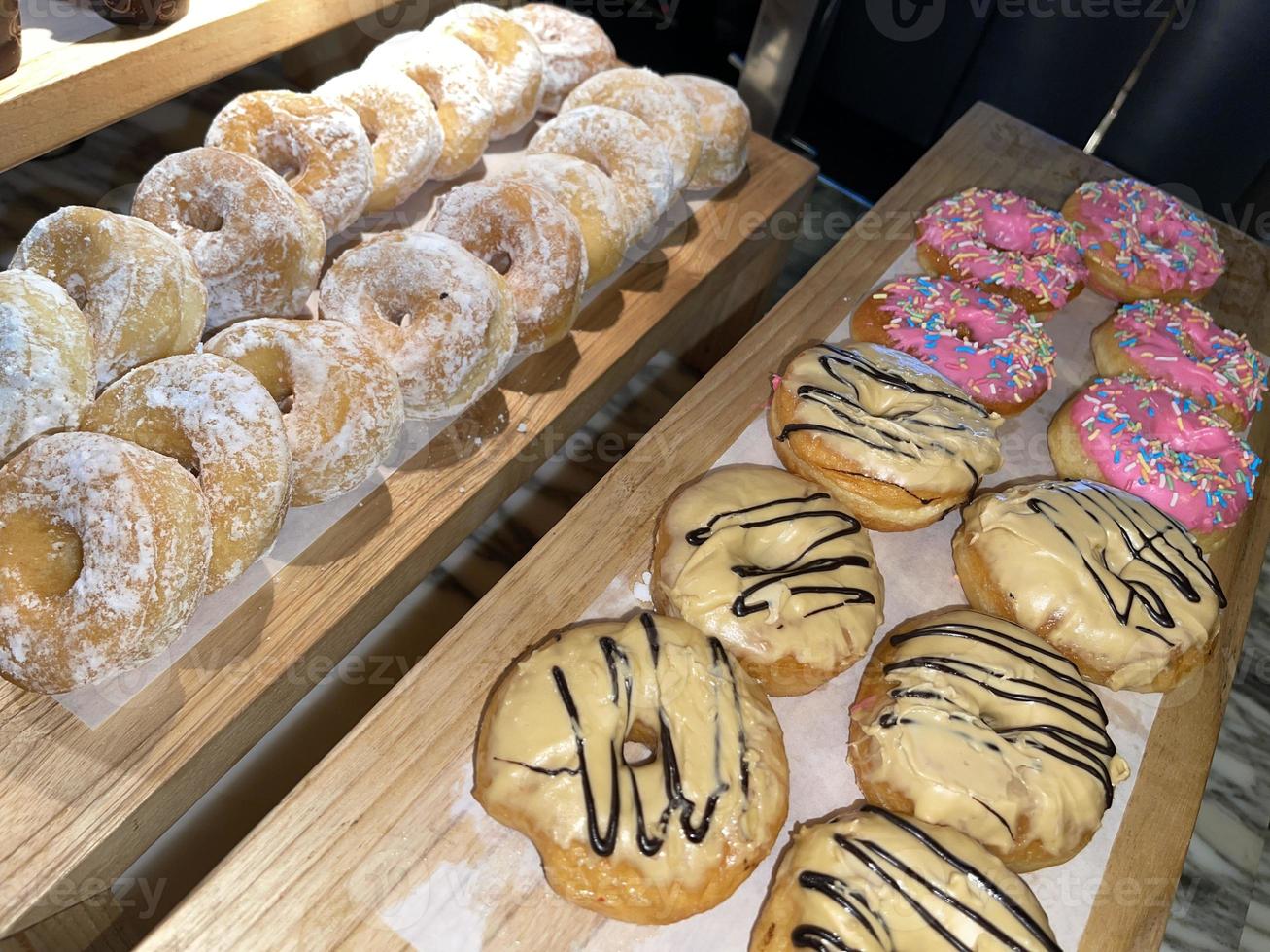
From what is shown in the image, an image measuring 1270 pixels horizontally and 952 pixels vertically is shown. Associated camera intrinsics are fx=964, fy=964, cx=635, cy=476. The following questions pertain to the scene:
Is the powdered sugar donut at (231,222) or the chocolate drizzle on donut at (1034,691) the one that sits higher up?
the powdered sugar donut at (231,222)

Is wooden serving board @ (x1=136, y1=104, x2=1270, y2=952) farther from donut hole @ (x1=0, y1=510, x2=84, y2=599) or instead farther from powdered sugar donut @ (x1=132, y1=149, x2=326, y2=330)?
powdered sugar donut @ (x1=132, y1=149, x2=326, y2=330)

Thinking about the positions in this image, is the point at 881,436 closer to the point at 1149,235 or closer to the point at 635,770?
the point at 635,770

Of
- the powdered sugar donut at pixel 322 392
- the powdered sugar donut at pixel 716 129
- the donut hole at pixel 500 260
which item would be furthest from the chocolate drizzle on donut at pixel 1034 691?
the powdered sugar donut at pixel 716 129

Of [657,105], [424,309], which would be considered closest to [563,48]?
[657,105]

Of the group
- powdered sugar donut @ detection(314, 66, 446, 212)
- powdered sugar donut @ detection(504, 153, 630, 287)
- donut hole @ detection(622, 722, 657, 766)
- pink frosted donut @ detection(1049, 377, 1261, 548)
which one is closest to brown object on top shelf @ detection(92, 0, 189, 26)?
→ powdered sugar donut @ detection(314, 66, 446, 212)

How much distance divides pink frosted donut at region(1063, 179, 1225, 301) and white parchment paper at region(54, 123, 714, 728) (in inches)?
42.3

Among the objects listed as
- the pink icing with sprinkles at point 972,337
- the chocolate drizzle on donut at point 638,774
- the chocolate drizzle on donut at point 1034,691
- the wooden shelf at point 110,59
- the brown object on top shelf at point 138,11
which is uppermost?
the brown object on top shelf at point 138,11

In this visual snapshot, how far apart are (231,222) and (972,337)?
1.59 m

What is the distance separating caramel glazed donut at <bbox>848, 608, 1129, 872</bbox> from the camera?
4.97 feet

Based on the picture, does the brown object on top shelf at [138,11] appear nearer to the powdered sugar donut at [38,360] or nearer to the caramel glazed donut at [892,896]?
the powdered sugar donut at [38,360]

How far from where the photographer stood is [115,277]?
1.62 metres

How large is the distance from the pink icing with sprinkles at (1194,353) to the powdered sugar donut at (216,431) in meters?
1.93

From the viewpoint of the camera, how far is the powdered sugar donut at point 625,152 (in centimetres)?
225

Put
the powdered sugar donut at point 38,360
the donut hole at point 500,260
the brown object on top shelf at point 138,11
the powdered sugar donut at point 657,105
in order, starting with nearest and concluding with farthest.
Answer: the powdered sugar donut at point 38,360, the brown object on top shelf at point 138,11, the donut hole at point 500,260, the powdered sugar donut at point 657,105
